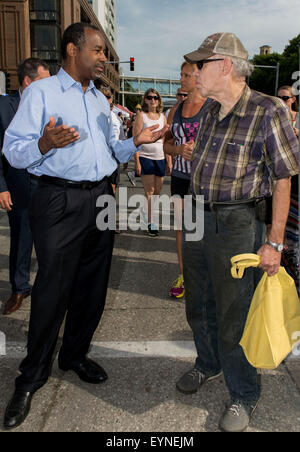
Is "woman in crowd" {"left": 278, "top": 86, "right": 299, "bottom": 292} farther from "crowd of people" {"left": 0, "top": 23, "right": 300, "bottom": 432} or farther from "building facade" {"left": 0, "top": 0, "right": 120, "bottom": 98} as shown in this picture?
"building facade" {"left": 0, "top": 0, "right": 120, "bottom": 98}

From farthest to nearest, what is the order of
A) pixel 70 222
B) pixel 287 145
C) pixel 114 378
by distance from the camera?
pixel 114 378 < pixel 70 222 < pixel 287 145

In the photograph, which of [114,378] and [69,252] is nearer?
[69,252]

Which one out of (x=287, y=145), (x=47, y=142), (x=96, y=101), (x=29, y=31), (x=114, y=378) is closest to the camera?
(x=287, y=145)

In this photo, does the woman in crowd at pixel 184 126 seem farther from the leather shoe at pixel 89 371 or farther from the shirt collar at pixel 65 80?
the leather shoe at pixel 89 371

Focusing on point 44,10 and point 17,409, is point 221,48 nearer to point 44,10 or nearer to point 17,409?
point 17,409

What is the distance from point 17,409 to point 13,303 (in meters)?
1.59

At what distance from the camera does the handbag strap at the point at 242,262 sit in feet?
6.55

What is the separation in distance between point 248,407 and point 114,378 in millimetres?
944

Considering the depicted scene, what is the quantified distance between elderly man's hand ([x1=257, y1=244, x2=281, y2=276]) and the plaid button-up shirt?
30 cm

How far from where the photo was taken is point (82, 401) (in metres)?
2.49

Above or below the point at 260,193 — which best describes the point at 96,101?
above
